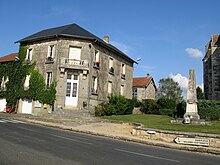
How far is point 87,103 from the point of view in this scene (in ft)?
77.4

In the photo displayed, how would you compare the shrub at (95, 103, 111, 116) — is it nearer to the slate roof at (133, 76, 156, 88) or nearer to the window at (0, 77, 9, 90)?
the window at (0, 77, 9, 90)

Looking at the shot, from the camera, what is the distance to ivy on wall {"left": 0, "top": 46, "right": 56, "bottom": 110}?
23281 mm

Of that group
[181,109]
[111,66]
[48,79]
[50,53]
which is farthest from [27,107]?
[181,109]

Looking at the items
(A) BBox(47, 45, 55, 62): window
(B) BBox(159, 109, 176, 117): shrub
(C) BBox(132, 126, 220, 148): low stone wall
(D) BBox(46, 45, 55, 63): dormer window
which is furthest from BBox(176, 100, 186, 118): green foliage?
(A) BBox(47, 45, 55, 62): window

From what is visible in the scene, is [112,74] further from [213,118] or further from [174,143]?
[174,143]

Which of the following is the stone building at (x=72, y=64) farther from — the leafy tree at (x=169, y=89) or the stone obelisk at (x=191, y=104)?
the leafy tree at (x=169, y=89)

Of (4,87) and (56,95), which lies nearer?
(56,95)

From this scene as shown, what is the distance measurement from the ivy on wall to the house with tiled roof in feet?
62.4

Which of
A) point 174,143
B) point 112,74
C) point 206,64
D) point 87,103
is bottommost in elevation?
point 174,143

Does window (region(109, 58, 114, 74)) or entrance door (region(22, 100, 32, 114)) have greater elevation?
window (region(109, 58, 114, 74))

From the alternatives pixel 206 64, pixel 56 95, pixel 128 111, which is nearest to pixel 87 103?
pixel 56 95

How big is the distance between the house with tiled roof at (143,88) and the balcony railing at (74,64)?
17550mm

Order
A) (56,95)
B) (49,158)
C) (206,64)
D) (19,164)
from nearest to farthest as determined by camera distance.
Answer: (19,164) → (49,158) → (56,95) → (206,64)

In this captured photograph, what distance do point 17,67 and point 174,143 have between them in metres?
20.3
